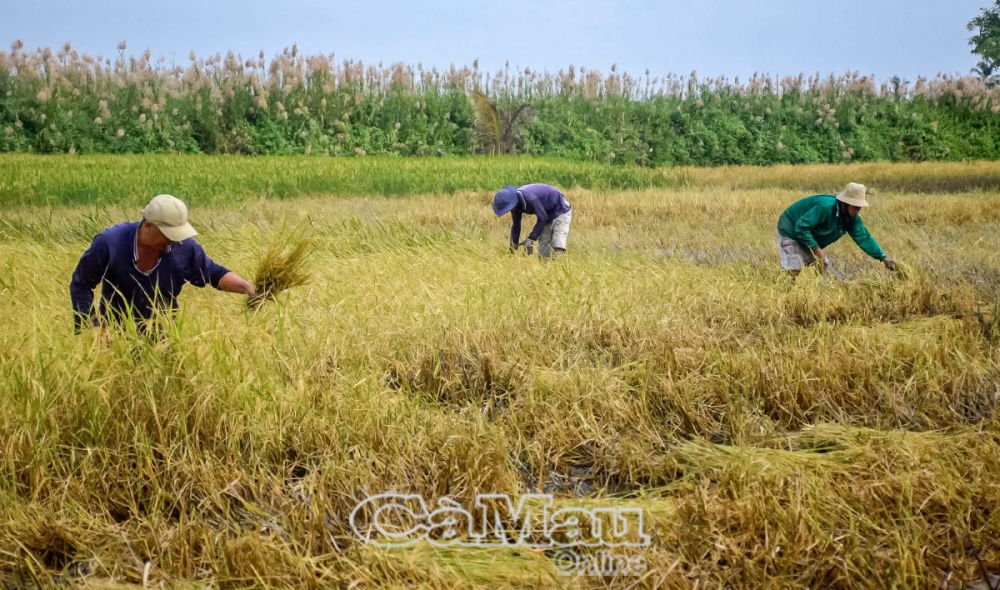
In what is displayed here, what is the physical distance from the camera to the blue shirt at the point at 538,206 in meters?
7.10

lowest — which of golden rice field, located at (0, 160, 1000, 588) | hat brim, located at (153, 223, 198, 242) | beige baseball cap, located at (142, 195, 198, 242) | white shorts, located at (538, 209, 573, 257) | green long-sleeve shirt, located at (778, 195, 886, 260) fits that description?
golden rice field, located at (0, 160, 1000, 588)

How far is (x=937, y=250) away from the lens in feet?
23.6

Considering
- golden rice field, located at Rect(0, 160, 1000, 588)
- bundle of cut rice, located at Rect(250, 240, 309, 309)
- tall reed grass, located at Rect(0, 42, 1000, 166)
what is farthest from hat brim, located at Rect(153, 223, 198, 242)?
tall reed grass, located at Rect(0, 42, 1000, 166)

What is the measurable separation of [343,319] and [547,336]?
1.06 m

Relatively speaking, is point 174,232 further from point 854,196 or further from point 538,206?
point 854,196

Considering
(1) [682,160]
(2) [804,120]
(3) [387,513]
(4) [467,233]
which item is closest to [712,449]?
(3) [387,513]

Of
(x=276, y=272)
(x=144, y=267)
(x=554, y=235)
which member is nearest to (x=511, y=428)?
(x=276, y=272)

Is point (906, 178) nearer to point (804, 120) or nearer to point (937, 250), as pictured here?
point (804, 120)

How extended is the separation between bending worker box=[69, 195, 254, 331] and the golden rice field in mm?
207

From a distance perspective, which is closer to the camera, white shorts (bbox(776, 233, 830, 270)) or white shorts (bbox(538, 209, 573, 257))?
white shorts (bbox(776, 233, 830, 270))

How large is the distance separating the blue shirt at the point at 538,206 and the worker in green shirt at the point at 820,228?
1.85 metres

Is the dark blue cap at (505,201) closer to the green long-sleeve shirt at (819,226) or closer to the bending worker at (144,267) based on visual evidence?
the green long-sleeve shirt at (819,226)

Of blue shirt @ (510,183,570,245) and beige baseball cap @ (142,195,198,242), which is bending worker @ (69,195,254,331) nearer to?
beige baseball cap @ (142,195,198,242)

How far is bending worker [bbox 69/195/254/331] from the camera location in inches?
135
